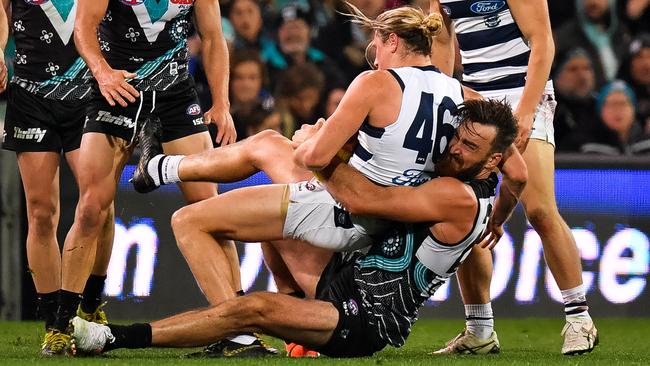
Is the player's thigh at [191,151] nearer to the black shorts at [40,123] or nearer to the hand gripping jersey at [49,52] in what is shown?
the black shorts at [40,123]

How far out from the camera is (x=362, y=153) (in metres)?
6.46

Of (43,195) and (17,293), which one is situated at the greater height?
(43,195)

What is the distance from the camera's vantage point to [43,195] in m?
7.67

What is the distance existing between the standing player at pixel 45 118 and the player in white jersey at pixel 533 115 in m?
2.17

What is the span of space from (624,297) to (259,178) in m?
2.92

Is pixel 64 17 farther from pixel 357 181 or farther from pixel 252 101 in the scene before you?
pixel 252 101

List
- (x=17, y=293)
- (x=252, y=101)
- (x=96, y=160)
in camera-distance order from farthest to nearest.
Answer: (x=252, y=101) < (x=17, y=293) < (x=96, y=160)

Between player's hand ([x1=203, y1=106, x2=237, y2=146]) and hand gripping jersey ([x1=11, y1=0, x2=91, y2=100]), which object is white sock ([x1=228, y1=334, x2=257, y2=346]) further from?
hand gripping jersey ([x1=11, y1=0, x2=91, y2=100])

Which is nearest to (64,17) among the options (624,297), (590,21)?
(624,297)

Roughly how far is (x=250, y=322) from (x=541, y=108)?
7.31 ft

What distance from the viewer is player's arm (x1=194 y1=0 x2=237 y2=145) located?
299 inches

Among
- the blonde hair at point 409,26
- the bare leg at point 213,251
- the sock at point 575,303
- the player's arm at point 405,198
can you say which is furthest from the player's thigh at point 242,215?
the sock at point 575,303

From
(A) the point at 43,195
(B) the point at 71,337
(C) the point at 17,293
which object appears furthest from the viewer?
(C) the point at 17,293

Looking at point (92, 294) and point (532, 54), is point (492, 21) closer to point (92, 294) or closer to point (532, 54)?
point (532, 54)
